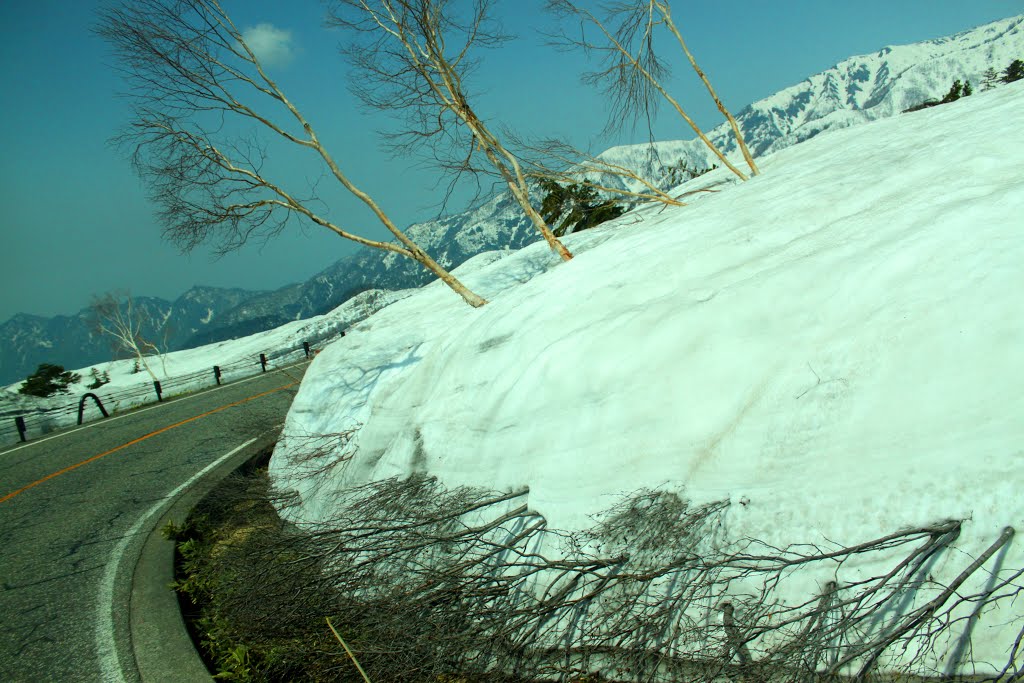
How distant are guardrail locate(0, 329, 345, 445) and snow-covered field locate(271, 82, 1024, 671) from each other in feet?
30.5

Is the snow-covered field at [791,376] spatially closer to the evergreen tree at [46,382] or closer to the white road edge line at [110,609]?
the white road edge line at [110,609]

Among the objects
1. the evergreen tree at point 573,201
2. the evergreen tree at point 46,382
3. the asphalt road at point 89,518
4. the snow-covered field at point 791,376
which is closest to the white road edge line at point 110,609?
the asphalt road at point 89,518

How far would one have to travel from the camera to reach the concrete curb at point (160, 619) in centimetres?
457

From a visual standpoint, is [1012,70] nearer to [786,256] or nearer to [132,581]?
[786,256]

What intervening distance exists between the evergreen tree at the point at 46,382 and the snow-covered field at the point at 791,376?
46257mm

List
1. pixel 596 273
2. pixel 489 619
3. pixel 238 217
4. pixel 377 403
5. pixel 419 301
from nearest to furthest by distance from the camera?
pixel 489 619
pixel 596 273
pixel 377 403
pixel 238 217
pixel 419 301

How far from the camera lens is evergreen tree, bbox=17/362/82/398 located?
41.5 metres

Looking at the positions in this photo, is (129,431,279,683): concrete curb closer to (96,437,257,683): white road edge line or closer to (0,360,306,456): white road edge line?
(96,437,257,683): white road edge line

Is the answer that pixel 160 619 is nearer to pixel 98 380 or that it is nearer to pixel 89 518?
pixel 89 518

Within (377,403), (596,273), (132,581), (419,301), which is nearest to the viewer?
(132,581)

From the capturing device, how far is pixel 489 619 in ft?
11.5

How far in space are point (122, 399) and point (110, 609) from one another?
16.0m

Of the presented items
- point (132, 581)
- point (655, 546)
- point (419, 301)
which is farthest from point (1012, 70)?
point (132, 581)

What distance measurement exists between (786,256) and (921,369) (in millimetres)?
1733
